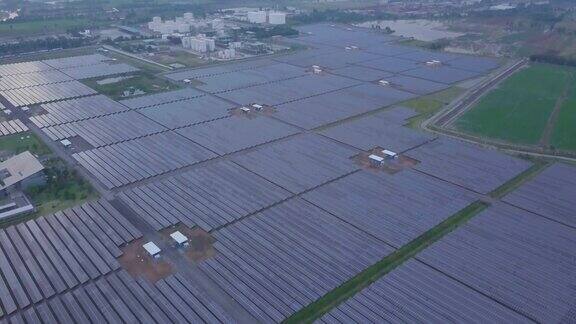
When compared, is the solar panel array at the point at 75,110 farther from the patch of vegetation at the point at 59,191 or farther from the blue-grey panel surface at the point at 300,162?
the blue-grey panel surface at the point at 300,162

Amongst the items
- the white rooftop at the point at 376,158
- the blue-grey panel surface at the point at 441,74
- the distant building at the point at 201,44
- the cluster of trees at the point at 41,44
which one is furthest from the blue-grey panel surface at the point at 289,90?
the cluster of trees at the point at 41,44

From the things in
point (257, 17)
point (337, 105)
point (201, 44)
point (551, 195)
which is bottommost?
point (551, 195)

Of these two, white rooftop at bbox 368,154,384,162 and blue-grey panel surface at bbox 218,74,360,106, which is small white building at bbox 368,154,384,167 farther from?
blue-grey panel surface at bbox 218,74,360,106

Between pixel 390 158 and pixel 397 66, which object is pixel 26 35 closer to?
pixel 397 66

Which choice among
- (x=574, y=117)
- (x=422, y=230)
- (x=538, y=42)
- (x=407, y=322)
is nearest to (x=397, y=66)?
(x=574, y=117)

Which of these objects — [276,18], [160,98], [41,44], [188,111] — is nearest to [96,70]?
[160,98]

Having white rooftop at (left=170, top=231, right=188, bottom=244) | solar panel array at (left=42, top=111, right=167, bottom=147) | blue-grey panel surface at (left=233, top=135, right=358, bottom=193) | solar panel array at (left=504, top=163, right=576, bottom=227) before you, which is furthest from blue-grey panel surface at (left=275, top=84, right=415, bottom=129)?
white rooftop at (left=170, top=231, right=188, bottom=244)

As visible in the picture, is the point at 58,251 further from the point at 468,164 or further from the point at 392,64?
the point at 392,64
